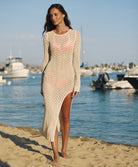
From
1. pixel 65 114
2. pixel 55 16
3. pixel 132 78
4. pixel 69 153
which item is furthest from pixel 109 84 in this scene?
pixel 55 16

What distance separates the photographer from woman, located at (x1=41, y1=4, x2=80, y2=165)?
404 cm

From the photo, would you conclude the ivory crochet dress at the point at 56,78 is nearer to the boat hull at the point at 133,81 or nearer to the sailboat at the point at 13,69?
the boat hull at the point at 133,81

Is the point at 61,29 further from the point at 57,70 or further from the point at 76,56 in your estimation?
the point at 57,70

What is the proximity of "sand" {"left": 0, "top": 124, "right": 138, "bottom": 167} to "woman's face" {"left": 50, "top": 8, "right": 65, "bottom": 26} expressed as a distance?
6.62 ft

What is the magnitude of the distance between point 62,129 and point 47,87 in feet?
2.34

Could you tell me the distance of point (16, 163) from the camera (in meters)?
4.04

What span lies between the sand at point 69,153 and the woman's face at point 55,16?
2.02 metres

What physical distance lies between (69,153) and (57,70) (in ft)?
5.26

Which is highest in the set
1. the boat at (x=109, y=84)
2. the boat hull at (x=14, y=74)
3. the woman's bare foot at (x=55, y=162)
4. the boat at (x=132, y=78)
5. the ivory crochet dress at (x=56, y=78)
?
the ivory crochet dress at (x=56, y=78)

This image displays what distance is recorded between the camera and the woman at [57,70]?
4.04m

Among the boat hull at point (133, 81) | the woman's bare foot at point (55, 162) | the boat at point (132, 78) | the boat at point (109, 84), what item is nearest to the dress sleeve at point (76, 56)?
the woman's bare foot at point (55, 162)

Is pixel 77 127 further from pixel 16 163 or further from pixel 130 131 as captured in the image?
pixel 16 163

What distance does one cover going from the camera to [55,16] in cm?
409

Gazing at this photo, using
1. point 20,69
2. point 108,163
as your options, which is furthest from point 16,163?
point 20,69
